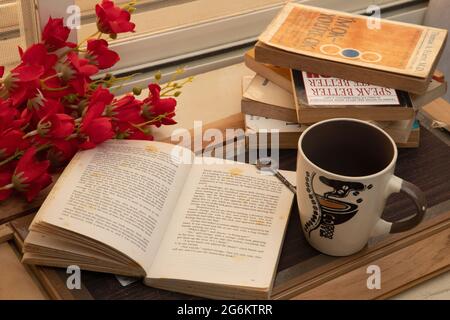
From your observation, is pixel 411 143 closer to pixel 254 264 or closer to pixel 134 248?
pixel 254 264

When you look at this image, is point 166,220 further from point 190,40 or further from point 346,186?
point 190,40

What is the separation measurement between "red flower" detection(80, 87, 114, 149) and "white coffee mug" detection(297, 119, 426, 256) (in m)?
0.26

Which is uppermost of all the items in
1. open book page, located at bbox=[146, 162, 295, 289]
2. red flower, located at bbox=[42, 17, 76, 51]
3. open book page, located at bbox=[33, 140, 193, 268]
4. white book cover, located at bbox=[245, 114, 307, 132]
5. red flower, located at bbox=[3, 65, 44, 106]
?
red flower, located at bbox=[42, 17, 76, 51]

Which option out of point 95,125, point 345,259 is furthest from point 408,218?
point 95,125

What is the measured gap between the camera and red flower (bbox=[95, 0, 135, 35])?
92 centimetres

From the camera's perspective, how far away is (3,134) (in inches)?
32.5

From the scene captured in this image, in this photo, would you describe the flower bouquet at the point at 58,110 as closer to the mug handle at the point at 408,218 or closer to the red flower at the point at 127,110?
the red flower at the point at 127,110

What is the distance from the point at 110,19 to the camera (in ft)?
3.03

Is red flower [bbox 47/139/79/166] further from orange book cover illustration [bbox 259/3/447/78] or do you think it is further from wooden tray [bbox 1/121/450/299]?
orange book cover illustration [bbox 259/3/447/78]

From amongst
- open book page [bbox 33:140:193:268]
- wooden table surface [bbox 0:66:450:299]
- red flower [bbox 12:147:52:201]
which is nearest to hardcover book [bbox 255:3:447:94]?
wooden table surface [bbox 0:66:450:299]

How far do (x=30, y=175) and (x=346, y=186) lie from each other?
393 millimetres

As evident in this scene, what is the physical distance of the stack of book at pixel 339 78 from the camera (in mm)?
936

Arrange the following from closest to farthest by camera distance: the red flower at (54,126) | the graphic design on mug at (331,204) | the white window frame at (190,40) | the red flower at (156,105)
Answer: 1. the graphic design on mug at (331,204)
2. the red flower at (54,126)
3. the red flower at (156,105)
4. the white window frame at (190,40)

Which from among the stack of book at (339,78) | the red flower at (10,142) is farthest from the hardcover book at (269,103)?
the red flower at (10,142)
